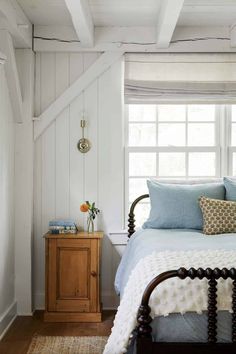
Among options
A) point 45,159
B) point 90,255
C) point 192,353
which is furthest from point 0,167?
point 192,353

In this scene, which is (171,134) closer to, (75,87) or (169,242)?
(75,87)

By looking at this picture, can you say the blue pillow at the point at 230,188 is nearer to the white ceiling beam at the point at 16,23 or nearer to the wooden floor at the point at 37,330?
the wooden floor at the point at 37,330

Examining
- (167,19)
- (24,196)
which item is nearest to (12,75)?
(24,196)

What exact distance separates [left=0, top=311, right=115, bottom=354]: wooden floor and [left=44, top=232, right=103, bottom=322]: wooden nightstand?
0.15 meters

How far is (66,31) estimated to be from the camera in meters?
4.09

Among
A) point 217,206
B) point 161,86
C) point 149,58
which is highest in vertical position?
point 149,58

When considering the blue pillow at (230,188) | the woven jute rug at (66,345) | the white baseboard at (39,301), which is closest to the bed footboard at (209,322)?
the woven jute rug at (66,345)

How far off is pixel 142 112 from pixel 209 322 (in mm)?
2584

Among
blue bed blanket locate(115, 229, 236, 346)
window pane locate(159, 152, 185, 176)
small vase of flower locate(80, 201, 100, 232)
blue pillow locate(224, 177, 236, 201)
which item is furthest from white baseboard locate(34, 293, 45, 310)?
blue pillow locate(224, 177, 236, 201)

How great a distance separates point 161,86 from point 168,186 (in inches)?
39.2

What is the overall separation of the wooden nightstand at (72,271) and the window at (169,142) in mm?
677

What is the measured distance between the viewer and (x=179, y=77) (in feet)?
13.6

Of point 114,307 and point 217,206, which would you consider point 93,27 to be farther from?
point 114,307

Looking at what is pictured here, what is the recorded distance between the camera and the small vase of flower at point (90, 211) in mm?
3980
